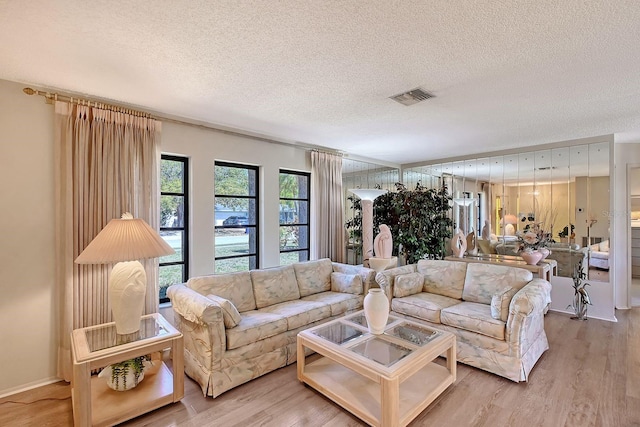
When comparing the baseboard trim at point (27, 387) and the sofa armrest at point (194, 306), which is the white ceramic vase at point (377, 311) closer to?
the sofa armrest at point (194, 306)

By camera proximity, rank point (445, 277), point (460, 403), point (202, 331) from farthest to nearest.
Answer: point (445, 277) → point (202, 331) → point (460, 403)

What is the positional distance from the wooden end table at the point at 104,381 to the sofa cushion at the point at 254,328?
39 cm

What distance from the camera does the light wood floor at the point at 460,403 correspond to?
2051 mm

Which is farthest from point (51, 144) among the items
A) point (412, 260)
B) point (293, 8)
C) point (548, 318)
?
point (548, 318)

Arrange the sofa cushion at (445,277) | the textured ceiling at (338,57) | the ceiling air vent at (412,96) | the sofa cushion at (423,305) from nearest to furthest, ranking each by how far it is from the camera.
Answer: the textured ceiling at (338,57) → the ceiling air vent at (412,96) → the sofa cushion at (423,305) → the sofa cushion at (445,277)

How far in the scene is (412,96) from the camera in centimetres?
264

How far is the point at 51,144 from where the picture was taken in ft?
8.50

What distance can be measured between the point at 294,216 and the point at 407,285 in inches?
75.7

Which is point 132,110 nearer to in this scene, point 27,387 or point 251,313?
point 251,313

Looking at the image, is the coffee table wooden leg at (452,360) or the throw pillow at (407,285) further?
the throw pillow at (407,285)

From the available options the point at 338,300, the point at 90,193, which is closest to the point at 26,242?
the point at 90,193

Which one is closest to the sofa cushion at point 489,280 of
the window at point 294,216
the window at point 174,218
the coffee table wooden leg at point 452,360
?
the coffee table wooden leg at point 452,360

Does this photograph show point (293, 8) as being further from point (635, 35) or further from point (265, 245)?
point (265, 245)

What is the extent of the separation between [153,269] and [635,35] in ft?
13.3
